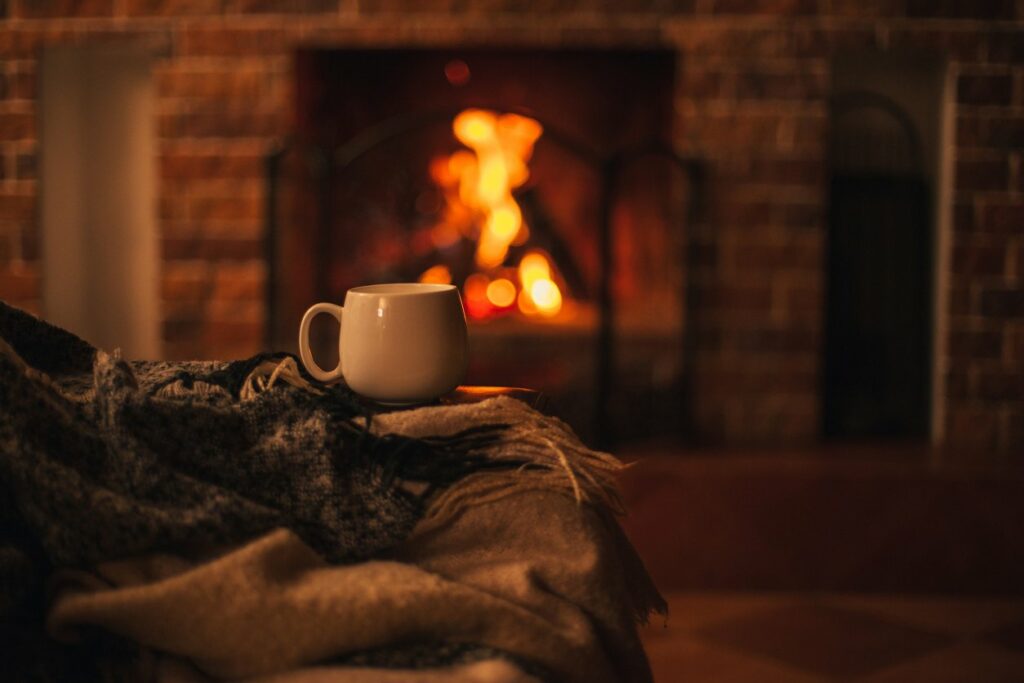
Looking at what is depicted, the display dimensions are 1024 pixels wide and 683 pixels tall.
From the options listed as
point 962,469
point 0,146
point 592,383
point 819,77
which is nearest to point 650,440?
point 592,383

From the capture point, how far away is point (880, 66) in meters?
2.28

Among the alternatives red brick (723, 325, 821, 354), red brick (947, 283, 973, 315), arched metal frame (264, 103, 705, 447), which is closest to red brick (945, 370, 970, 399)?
red brick (947, 283, 973, 315)

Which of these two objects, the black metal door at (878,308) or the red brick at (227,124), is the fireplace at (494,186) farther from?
the black metal door at (878,308)

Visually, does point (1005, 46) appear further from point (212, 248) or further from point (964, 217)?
point (212, 248)

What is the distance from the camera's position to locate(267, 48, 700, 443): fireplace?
2.39m

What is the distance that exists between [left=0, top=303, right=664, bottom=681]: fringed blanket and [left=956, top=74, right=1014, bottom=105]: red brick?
175cm

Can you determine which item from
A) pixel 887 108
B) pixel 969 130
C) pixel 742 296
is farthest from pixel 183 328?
pixel 969 130

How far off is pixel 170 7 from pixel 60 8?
0.71ft

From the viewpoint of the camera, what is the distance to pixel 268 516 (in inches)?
25.2

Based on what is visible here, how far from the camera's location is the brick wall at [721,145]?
220 cm

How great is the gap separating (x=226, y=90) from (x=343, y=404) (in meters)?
1.67

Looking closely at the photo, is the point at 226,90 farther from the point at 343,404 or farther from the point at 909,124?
the point at 343,404

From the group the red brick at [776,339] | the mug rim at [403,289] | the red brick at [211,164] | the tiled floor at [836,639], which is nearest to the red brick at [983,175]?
the red brick at [776,339]

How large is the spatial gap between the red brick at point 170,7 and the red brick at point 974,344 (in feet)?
5.18
